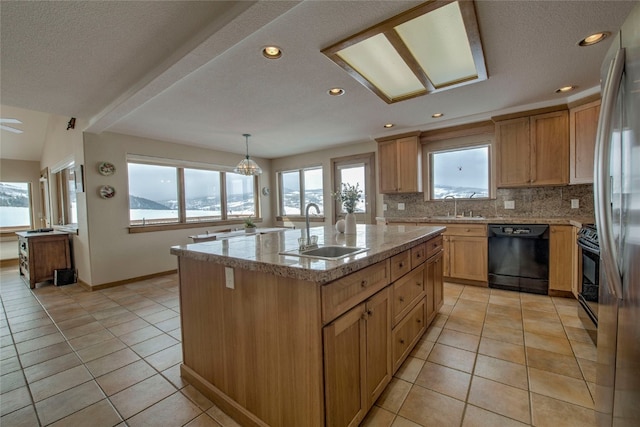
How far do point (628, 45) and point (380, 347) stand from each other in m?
1.68

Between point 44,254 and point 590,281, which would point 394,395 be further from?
point 44,254

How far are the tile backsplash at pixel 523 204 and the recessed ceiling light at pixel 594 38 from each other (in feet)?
7.02

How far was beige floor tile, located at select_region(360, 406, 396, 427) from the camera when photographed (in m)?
1.47

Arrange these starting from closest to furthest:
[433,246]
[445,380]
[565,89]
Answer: [445,380], [433,246], [565,89]

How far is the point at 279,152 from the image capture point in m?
6.04

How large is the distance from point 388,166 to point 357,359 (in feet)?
12.4

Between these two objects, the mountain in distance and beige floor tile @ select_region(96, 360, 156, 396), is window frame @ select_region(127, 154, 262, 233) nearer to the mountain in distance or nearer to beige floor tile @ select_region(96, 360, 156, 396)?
beige floor tile @ select_region(96, 360, 156, 396)

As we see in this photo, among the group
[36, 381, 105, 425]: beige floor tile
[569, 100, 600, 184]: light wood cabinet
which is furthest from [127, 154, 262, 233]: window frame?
[569, 100, 600, 184]: light wood cabinet

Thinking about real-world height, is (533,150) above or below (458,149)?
below

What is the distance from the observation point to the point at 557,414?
4.97ft

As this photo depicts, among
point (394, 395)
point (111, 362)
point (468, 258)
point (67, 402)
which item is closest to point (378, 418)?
point (394, 395)

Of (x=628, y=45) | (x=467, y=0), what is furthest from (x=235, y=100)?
(x=628, y=45)

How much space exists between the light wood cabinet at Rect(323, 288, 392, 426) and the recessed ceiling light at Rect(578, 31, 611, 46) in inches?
93.8

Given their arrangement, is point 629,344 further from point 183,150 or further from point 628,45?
point 183,150
